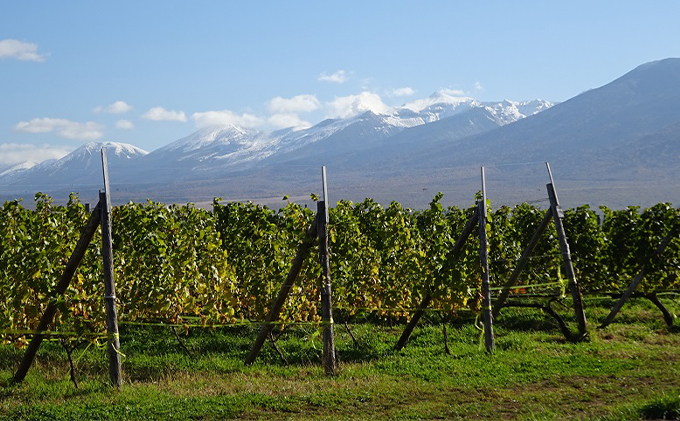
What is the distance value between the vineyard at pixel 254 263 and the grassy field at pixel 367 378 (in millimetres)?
710

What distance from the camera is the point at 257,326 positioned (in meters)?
17.1

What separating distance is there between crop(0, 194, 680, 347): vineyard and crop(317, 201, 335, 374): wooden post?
22.5 inches

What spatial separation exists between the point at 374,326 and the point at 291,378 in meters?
5.90

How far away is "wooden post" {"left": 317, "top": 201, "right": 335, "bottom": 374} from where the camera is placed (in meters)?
12.2

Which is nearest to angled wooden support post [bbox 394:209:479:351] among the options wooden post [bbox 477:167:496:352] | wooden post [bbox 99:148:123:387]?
wooden post [bbox 477:167:496:352]

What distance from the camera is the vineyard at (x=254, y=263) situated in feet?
40.4

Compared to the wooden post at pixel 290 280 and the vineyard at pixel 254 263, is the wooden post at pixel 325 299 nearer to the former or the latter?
the wooden post at pixel 290 280

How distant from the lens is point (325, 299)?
12273mm

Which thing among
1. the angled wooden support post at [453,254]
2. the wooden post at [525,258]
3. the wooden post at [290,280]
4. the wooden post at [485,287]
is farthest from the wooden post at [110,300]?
the wooden post at [525,258]

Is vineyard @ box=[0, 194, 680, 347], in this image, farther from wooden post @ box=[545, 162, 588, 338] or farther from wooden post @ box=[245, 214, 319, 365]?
wooden post @ box=[545, 162, 588, 338]

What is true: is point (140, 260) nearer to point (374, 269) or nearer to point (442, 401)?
point (374, 269)

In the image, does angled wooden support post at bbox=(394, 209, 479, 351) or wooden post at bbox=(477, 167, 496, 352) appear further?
wooden post at bbox=(477, 167, 496, 352)

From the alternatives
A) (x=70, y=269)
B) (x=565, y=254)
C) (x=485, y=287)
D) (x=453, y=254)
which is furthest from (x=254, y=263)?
(x=565, y=254)

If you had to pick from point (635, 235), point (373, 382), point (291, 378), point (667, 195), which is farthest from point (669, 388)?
point (667, 195)
